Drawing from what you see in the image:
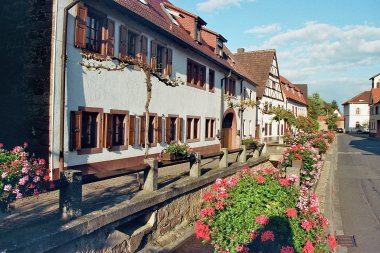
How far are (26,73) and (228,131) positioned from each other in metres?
16.5

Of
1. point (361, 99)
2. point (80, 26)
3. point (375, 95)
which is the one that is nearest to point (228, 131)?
point (80, 26)

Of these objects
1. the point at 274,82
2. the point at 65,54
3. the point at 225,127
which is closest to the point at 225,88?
the point at 225,127

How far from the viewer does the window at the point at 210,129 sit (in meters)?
19.9

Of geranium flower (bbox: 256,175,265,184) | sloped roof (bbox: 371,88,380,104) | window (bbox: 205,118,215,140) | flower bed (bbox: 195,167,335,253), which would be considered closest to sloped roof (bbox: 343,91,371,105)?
sloped roof (bbox: 371,88,380,104)

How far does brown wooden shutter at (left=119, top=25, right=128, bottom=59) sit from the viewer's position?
1147cm

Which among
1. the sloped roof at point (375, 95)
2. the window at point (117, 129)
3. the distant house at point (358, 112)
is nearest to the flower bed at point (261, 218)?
the window at point (117, 129)

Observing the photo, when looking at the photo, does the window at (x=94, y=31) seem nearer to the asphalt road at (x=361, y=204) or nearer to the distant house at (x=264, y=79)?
the asphalt road at (x=361, y=204)

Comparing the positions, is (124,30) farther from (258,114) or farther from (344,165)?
(258,114)

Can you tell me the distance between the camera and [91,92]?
10422mm

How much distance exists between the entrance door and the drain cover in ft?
50.2

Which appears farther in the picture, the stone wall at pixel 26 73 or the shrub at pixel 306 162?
the shrub at pixel 306 162

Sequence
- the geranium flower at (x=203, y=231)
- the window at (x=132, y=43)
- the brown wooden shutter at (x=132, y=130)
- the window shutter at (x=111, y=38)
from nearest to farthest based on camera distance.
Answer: the geranium flower at (x=203, y=231), the window shutter at (x=111, y=38), the brown wooden shutter at (x=132, y=130), the window at (x=132, y=43)

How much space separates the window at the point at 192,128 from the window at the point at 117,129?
5582 millimetres

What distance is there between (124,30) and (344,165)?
16257 millimetres
